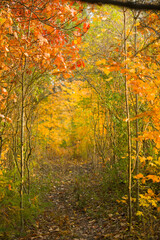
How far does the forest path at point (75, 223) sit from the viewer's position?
3411mm

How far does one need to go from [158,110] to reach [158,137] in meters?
0.28

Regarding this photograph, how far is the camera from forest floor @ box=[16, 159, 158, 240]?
3.41m

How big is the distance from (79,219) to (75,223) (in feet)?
0.62

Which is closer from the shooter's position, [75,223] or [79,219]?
[75,223]

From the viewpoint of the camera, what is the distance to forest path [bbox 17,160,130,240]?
341 centimetres

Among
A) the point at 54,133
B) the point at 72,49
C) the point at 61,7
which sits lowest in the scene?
the point at 54,133

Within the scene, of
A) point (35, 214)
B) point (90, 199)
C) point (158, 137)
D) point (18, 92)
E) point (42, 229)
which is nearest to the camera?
point (158, 137)

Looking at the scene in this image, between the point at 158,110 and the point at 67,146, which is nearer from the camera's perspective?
the point at 158,110

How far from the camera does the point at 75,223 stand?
402cm

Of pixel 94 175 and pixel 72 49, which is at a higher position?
pixel 72 49

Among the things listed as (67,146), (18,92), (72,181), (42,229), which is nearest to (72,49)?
(18,92)

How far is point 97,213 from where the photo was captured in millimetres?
4227

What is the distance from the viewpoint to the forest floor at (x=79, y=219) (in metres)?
3.41

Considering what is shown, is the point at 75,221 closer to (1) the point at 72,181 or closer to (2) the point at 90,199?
(2) the point at 90,199
